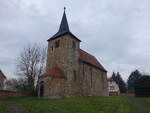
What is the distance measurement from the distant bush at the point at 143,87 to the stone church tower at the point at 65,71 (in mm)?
8618

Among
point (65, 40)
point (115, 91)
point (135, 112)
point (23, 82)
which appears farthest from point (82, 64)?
point (115, 91)

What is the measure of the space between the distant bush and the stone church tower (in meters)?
8.62

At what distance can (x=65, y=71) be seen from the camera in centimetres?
3048

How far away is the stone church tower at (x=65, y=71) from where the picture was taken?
28.5m

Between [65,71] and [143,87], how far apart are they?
546 inches

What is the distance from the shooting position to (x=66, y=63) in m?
31.0

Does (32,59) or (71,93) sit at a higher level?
(32,59)

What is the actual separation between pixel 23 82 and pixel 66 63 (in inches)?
457

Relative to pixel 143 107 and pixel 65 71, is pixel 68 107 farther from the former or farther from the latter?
pixel 65 71

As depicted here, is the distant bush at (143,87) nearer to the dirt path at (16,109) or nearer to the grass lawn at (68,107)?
the grass lawn at (68,107)

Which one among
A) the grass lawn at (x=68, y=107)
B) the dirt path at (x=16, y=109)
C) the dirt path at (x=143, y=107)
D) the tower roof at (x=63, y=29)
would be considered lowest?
the dirt path at (x=143, y=107)

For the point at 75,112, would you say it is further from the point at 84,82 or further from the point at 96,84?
the point at 96,84

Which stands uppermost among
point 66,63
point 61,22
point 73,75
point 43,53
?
point 61,22

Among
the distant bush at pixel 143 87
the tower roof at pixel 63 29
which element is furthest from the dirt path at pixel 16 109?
the distant bush at pixel 143 87
